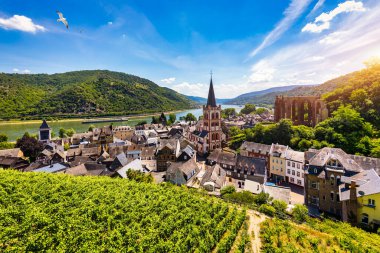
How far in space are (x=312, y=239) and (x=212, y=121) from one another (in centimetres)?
3464

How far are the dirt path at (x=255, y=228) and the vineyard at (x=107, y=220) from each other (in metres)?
0.94

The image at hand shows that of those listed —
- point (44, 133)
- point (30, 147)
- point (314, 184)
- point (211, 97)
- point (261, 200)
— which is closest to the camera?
point (261, 200)

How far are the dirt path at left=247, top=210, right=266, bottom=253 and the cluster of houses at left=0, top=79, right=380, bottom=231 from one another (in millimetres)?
7991

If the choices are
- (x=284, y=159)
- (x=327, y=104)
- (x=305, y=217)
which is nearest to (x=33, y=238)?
(x=305, y=217)

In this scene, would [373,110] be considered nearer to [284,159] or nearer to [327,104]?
[327,104]

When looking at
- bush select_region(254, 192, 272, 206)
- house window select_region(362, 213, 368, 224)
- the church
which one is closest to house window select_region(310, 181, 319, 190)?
house window select_region(362, 213, 368, 224)

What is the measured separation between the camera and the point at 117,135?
68312mm

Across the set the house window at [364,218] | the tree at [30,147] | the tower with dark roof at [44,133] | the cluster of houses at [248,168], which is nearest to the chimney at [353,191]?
the cluster of houses at [248,168]

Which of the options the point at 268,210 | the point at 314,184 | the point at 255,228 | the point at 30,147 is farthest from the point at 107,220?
the point at 30,147

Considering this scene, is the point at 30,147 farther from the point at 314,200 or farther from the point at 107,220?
the point at 314,200

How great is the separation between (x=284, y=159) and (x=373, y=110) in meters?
26.3

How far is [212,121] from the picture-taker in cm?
4728

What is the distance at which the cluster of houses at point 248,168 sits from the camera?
20031mm

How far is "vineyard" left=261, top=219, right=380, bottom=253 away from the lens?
43.6 ft
